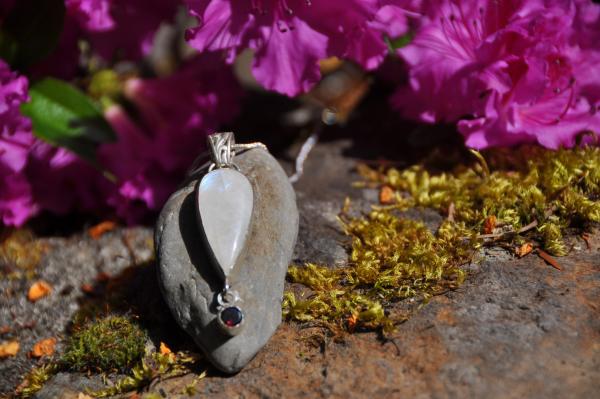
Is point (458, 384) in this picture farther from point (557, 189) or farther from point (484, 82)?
point (484, 82)

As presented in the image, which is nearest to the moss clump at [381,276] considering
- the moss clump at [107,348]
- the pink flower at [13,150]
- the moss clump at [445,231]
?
the moss clump at [445,231]

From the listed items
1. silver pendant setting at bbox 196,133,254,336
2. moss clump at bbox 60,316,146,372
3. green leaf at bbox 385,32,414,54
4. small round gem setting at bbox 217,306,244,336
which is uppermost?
green leaf at bbox 385,32,414,54

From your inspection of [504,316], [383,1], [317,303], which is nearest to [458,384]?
[504,316]

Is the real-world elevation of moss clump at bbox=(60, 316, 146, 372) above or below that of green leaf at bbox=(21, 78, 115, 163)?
below

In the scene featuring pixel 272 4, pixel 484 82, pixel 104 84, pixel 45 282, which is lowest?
pixel 45 282

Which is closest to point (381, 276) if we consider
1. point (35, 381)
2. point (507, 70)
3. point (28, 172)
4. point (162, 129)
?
point (507, 70)

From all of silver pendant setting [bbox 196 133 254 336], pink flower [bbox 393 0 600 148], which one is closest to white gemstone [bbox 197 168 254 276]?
silver pendant setting [bbox 196 133 254 336]

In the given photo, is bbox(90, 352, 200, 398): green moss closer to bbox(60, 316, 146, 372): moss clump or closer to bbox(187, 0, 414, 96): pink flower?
bbox(60, 316, 146, 372): moss clump
